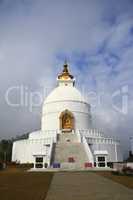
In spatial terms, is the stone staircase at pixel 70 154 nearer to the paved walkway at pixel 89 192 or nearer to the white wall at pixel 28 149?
the white wall at pixel 28 149

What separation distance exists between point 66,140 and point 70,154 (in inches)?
209

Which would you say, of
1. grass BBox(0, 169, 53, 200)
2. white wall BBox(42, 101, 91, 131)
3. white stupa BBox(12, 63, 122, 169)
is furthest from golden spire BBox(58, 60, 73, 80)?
grass BBox(0, 169, 53, 200)

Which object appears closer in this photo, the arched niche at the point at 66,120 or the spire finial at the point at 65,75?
the arched niche at the point at 66,120

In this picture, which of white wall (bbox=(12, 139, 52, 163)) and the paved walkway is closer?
the paved walkway

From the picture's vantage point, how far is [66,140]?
46906 mm

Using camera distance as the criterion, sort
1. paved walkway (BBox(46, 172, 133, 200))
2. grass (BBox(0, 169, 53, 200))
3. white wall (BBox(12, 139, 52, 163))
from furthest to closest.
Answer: white wall (BBox(12, 139, 52, 163)) → grass (BBox(0, 169, 53, 200)) → paved walkway (BBox(46, 172, 133, 200))

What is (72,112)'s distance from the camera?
182 feet

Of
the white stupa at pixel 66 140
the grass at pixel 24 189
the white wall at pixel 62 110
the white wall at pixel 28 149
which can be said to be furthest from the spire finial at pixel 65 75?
the grass at pixel 24 189

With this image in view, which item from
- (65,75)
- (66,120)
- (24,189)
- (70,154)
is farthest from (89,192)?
(65,75)

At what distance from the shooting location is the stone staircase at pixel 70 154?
38.8 meters

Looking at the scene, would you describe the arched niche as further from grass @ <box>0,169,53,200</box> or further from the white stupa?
grass @ <box>0,169,53,200</box>

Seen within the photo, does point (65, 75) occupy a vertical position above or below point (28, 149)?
above

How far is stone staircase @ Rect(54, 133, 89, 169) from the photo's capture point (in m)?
38.8

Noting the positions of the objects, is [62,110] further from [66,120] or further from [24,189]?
[24,189]
